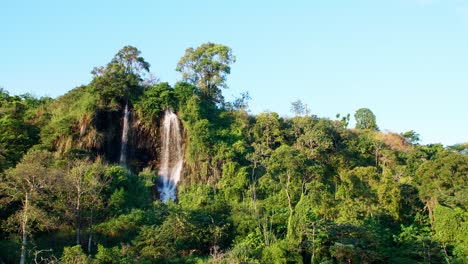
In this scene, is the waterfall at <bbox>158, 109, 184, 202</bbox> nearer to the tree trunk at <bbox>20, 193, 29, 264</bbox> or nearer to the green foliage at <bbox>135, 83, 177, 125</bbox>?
the green foliage at <bbox>135, 83, 177, 125</bbox>

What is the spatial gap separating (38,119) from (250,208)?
13557mm

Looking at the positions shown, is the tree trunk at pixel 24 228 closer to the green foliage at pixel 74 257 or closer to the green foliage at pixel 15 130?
the green foliage at pixel 74 257

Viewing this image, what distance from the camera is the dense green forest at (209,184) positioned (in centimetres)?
2052

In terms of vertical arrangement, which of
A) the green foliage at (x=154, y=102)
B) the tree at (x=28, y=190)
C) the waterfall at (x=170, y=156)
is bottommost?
the tree at (x=28, y=190)

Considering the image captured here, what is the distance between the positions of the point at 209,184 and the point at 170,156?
3239mm

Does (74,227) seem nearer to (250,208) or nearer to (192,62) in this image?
(250,208)

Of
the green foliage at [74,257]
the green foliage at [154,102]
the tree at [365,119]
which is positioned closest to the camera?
the green foliage at [74,257]

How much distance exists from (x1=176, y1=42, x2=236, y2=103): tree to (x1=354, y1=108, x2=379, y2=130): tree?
1104 cm

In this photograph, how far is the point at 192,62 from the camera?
34.5m

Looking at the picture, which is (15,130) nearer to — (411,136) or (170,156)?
(170,156)

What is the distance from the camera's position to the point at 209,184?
28062mm

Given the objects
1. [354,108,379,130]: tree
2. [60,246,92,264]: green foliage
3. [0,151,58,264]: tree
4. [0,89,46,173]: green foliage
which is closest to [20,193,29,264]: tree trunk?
[0,151,58,264]: tree

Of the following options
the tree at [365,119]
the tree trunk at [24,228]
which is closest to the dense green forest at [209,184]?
the tree trunk at [24,228]

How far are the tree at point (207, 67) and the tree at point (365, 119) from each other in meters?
11.0
